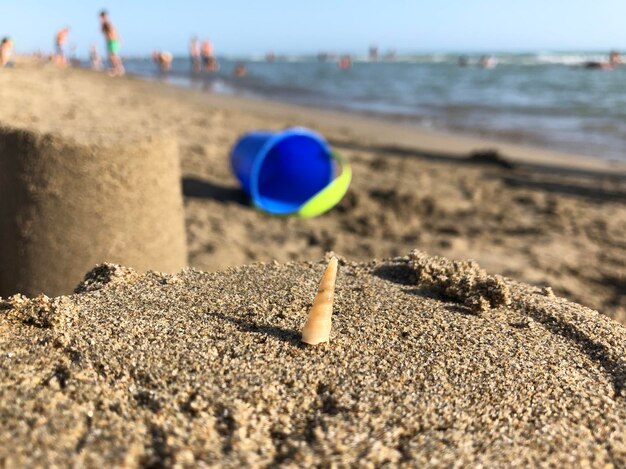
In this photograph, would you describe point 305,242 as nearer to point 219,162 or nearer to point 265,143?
point 265,143

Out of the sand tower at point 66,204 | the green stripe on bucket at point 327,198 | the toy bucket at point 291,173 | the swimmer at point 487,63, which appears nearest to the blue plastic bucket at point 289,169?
the toy bucket at point 291,173

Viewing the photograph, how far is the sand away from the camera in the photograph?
4.05 meters

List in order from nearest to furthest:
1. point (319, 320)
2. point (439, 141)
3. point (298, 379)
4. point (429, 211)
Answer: point (298, 379)
point (319, 320)
point (429, 211)
point (439, 141)

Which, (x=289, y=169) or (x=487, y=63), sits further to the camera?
(x=487, y=63)

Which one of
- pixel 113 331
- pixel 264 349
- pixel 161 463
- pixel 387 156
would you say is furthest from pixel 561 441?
pixel 387 156

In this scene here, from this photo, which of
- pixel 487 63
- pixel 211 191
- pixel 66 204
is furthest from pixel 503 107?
pixel 487 63

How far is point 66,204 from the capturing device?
2.28m

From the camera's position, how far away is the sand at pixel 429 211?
4047 millimetres

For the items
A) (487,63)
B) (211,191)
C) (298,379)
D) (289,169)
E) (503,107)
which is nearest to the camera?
(298,379)

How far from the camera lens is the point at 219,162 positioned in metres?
6.59

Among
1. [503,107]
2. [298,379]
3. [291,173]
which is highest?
[298,379]

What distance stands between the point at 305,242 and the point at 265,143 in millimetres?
1093

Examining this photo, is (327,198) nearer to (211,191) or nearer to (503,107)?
(211,191)

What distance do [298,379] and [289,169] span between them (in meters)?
4.88
